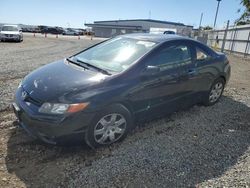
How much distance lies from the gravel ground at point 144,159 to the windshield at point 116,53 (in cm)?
117

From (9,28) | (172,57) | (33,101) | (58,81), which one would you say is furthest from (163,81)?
(9,28)

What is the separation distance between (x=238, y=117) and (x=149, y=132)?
2158 millimetres

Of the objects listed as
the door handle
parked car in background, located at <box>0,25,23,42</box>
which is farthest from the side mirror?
parked car in background, located at <box>0,25,23,42</box>

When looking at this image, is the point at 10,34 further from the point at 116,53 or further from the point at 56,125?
the point at 56,125

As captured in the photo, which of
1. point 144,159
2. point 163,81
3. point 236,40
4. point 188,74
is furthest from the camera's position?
point 236,40

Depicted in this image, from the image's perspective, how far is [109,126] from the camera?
343cm

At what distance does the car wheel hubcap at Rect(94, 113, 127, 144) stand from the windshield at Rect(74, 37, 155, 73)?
709 millimetres

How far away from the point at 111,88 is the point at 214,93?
3063 mm

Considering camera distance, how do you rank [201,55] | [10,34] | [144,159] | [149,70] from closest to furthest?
[144,159]
[149,70]
[201,55]
[10,34]

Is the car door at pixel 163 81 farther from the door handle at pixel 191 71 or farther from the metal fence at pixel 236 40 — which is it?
the metal fence at pixel 236 40

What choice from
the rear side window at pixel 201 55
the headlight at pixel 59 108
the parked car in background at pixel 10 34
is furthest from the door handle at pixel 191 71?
the parked car in background at pixel 10 34

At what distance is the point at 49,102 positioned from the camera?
10.0 ft

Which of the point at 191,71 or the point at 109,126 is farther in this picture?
the point at 191,71

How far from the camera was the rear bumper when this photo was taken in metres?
2.99
